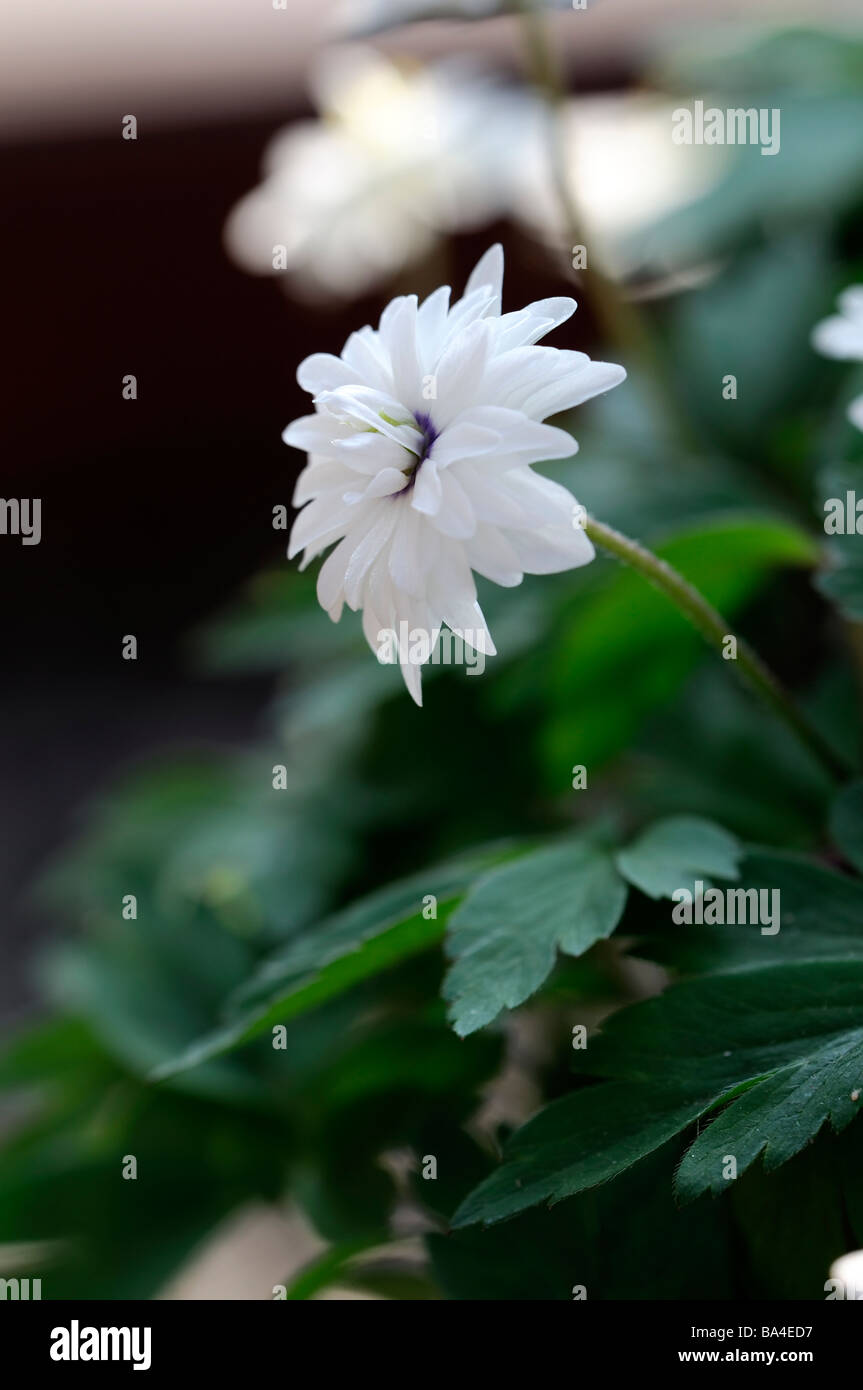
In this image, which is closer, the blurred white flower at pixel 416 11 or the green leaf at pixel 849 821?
the green leaf at pixel 849 821

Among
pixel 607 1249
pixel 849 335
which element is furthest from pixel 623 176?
pixel 607 1249

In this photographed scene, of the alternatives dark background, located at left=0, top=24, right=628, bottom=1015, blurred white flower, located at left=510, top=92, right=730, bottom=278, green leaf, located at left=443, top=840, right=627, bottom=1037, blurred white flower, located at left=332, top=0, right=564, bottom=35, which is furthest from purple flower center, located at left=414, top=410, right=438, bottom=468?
dark background, located at left=0, top=24, right=628, bottom=1015

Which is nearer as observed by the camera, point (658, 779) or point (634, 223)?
point (658, 779)

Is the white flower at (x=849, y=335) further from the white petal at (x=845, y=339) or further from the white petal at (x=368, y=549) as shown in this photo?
the white petal at (x=368, y=549)

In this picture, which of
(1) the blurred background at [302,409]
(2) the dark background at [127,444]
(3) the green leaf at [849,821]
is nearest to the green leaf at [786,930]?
(3) the green leaf at [849,821]

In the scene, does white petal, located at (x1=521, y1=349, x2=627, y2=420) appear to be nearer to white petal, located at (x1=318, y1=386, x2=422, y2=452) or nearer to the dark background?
white petal, located at (x1=318, y1=386, x2=422, y2=452)

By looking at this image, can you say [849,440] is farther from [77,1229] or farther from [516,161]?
[77,1229]
